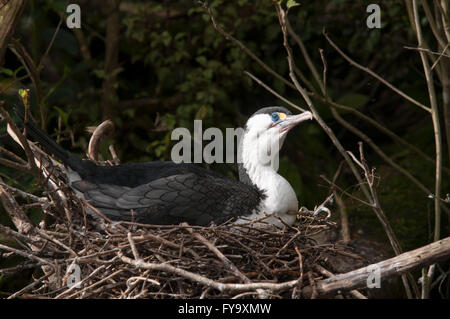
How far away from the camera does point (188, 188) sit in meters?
3.50

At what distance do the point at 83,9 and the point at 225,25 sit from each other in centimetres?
165

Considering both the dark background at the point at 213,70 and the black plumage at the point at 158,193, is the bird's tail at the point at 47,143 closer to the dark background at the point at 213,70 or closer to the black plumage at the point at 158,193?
the black plumage at the point at 158,193

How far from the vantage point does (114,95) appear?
631 cm

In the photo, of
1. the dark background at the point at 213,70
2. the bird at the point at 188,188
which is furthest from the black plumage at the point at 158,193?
the dark background at the point at 213,70

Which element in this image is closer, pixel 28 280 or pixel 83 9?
pixel 28 280

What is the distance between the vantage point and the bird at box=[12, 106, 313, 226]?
11.2 ft

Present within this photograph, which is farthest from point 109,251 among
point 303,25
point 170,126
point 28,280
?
point 303,25

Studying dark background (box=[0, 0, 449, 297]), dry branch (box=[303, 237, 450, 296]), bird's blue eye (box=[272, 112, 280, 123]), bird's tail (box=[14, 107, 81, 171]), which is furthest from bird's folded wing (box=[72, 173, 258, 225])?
dark background (box=[0, 0, 449, 297])

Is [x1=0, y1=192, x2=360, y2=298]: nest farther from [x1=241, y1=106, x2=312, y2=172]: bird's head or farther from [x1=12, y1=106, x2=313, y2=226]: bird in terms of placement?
[x1=241, y1=106, x2=312, y2=172]: bird's head

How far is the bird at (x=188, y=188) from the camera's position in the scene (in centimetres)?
342

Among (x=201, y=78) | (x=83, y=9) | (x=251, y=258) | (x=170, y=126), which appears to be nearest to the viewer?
(x=251, y=258)

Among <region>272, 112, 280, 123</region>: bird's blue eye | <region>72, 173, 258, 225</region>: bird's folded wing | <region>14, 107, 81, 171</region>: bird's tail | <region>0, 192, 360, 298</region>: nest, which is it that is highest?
<region>272, 112, 280, 123</region>: bird's blue eye

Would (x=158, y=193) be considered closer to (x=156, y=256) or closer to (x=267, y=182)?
(x=156, y=256)

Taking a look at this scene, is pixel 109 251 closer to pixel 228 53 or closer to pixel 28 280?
pixel 28 280
